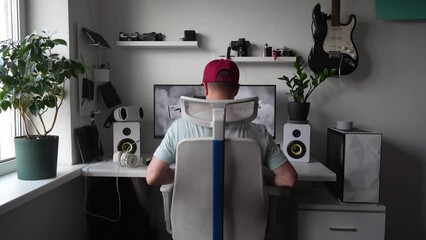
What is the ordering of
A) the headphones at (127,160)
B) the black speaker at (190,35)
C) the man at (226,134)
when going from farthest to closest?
the black speaker at (190,35) < the headphones at (127,160) < the man at (226,134)

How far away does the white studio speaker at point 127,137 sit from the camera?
216 centimetres

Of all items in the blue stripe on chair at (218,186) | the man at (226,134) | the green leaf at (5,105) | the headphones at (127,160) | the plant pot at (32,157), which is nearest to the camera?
the blue stripe on chair at (218,186)

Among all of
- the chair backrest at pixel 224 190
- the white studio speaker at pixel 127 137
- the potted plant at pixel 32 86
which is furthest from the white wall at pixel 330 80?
the chair backrest at pixel 224 190

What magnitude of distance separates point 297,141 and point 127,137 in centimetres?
116

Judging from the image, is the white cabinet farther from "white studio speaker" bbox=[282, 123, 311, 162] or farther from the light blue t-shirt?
the light blue t-shirt

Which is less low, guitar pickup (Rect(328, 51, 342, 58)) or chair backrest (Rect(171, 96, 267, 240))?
guitar pickup (Rect(328, 51, 342, 58))

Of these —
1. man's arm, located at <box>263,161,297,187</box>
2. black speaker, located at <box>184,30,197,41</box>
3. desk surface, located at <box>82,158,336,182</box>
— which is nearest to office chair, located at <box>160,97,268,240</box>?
man's arm, located at <box>263,161,297,187</box>

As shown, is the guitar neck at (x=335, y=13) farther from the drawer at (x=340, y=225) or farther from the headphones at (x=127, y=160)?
the headphones at (x=127, y=160)

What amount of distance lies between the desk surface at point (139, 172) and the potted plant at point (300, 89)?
14.7 inches

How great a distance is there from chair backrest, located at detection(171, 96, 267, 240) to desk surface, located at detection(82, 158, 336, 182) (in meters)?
0.58

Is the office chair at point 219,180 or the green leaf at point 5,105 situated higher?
the green leaf at point 5,105

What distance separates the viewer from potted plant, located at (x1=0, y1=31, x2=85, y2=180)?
59.1 inches

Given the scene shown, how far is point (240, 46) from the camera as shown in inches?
90.7

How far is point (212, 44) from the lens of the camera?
7.90ft
